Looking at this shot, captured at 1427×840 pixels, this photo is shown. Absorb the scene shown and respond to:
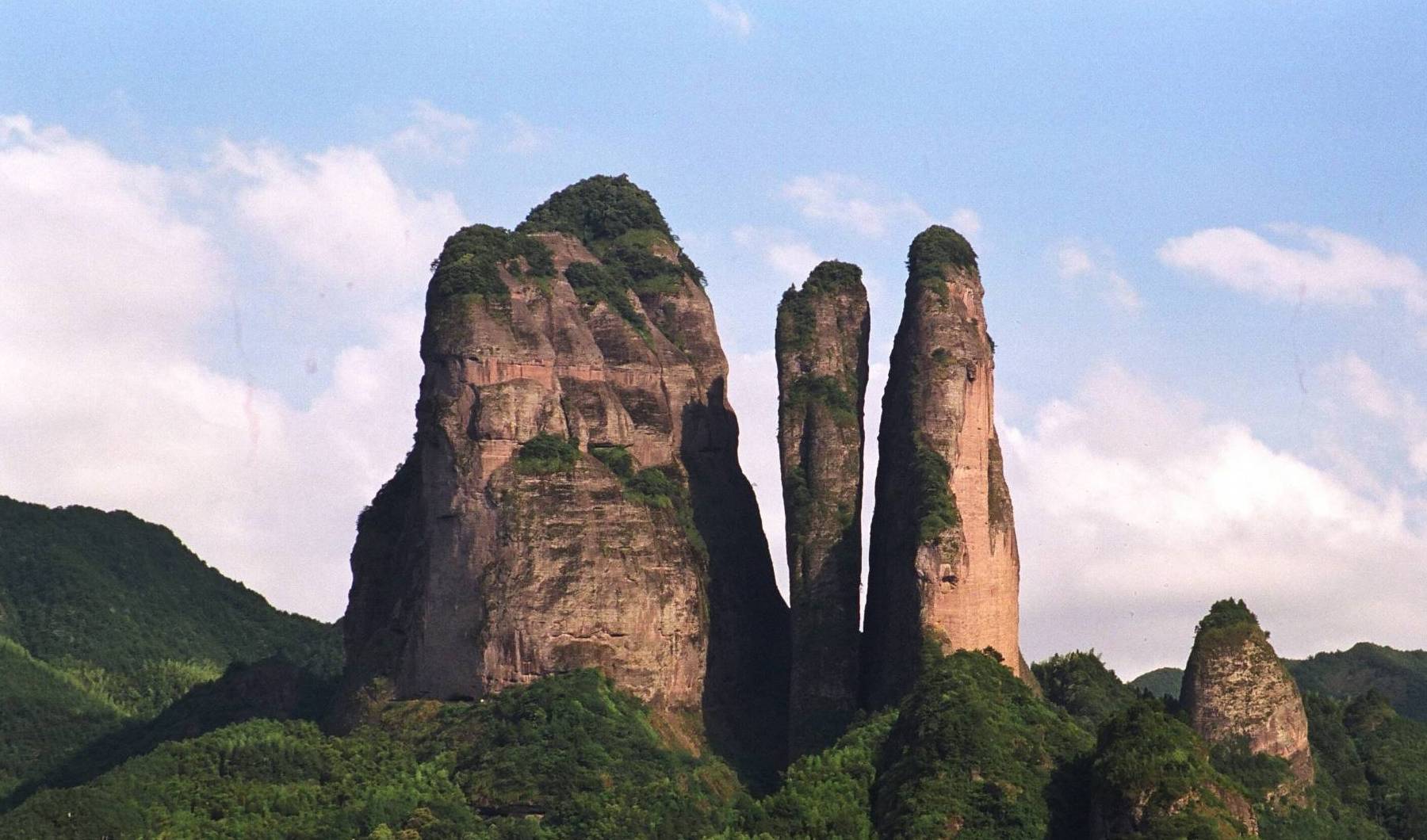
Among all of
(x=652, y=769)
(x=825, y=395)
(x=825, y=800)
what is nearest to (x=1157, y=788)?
(x=825, y=800)

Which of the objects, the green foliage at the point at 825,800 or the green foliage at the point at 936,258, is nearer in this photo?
the green foliage at the point at 825,800

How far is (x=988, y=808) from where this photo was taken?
6869 cm

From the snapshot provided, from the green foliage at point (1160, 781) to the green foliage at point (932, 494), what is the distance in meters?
14.8

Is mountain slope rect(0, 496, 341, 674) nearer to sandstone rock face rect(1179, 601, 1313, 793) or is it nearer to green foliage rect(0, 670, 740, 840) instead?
green foliage rect(0, 670, 740, 840)

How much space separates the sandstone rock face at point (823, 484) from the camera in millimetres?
86875

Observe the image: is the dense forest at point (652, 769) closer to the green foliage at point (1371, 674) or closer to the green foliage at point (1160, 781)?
the green foliage at point (1160, 781)

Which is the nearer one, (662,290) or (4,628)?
(662,290)

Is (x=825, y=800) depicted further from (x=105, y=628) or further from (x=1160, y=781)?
(x=105, y=628)

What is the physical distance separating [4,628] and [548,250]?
40.9 m

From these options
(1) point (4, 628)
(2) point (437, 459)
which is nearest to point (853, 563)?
(2) point (437, 459)

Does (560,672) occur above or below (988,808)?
above

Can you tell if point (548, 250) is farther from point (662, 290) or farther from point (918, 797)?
point (918, 797)

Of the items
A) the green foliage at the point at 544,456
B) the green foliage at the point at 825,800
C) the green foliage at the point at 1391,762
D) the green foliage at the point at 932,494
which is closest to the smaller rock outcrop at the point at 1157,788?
the green foliage at the point at 825,800

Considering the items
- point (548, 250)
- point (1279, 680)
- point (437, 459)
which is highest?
point (548, 250)
